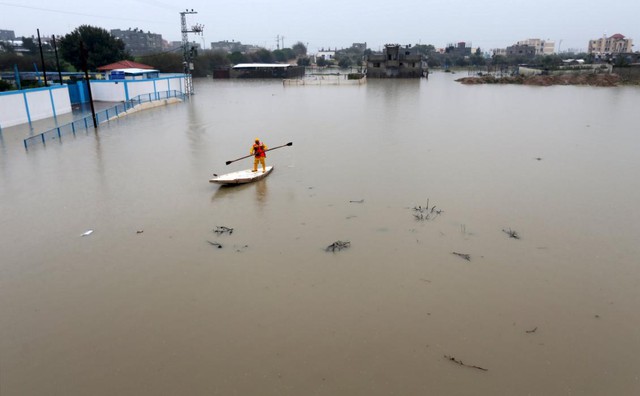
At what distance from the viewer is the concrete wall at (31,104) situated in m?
24.0

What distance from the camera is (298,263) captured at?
8789mm

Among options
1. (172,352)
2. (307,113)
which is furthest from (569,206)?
(307,113)

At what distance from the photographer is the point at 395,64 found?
253 feet

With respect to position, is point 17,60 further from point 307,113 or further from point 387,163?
point 387,163

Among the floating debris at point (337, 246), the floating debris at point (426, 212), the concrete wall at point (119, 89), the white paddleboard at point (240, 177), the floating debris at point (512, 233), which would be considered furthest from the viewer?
the concrete wall at point (119, 89)

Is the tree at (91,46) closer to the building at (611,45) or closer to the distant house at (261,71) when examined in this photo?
the distant house at (261,71)

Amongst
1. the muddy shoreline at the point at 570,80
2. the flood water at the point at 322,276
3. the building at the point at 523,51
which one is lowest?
the flood water at the point at 322,276

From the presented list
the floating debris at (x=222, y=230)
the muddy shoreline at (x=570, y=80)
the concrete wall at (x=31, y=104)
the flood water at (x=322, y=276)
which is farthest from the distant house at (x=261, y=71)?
the floating debris at (x=222, y=230)

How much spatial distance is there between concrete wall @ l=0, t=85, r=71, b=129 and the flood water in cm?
892

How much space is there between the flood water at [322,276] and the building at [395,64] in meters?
63.2

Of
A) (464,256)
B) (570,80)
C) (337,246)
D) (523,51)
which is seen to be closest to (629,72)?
(570,80)

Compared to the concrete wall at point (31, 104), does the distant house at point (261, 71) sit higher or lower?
higher

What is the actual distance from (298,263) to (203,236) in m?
2.62

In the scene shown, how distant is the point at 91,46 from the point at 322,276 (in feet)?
217
